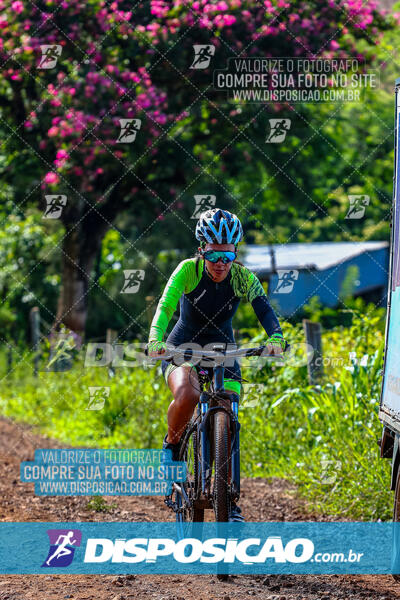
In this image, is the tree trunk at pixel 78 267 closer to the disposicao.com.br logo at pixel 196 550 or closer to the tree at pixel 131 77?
the tree at pixel 131 77

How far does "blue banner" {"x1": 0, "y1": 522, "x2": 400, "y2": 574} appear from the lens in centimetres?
601

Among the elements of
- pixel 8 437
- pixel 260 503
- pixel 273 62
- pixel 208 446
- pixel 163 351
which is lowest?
pixel 8 437

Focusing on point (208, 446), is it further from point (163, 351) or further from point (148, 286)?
point (148, 286)

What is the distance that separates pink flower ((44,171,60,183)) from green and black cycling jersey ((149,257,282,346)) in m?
7.57

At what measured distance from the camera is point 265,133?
45.0 ft

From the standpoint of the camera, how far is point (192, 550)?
20.4 ft

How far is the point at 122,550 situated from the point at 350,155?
773 inches

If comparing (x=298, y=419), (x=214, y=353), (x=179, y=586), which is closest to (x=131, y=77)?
(x=298, y=419)

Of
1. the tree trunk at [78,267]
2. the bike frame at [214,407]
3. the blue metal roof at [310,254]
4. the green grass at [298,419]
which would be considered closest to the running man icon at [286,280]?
the green grass at [298,419]

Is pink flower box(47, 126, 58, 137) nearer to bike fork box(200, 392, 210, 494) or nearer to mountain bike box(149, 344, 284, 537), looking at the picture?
mountain bike box(149, 344, 284, 537)

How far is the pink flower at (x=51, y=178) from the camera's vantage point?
533 inches

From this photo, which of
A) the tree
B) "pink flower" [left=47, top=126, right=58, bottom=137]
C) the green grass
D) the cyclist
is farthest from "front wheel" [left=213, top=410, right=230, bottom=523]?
"pink flower" [left=47, top=126, right=58, bottom=137]

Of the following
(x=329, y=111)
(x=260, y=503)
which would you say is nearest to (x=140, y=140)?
(x=329, y=111)

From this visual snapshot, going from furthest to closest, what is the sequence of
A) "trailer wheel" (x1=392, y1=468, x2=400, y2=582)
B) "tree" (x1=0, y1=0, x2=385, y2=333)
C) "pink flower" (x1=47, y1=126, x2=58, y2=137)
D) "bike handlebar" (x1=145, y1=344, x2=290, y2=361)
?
"pink flower" (x1=47, y1=126, x2=58, y2=137), "tree" (x1=0, y1=0, x2=385, y2=333), "trailer wheel" (x1=392, y1=468, x2=400, y2=582), "bike handlebar" (x1=145, y1=344, x2=290, y2=361)
